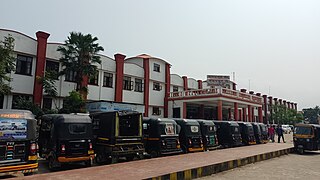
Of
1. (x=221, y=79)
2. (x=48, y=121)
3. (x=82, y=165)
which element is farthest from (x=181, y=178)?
(x=221, y=79)

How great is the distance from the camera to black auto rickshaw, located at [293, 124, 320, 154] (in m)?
18.3

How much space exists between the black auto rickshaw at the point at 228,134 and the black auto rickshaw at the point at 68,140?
11.4 m

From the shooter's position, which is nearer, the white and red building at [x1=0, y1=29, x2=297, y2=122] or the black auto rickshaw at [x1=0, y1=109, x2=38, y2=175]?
the black auto rickshaw at [x1=0, y1=109, x2=38, y2=175]

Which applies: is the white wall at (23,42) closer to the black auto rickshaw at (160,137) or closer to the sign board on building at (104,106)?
the sign board on building at (104,106)

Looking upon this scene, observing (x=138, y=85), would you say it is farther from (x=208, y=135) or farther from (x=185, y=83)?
(x=208, y=135)

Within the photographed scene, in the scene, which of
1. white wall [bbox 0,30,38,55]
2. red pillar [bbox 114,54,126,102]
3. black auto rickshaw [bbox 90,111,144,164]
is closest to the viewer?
black auto rickshaw [bbox 90,111,144,164]

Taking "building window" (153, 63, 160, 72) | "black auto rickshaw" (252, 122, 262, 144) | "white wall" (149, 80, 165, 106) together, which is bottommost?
"black auto rickshaw" (252, 122, 262, 144)

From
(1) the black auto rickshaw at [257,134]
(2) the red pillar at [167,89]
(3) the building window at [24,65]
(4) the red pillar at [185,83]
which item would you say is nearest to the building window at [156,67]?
(2) the red pillar at [167,89]

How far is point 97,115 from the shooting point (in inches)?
506

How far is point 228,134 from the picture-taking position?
1978 cm

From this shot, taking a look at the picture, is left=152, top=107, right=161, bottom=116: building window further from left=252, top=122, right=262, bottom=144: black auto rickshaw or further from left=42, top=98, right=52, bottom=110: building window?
left=42, top=98, right=52, bottom=110: building window

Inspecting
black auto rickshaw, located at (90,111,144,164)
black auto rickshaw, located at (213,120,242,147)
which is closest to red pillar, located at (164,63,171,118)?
black auto rickshaw, located at (213,120,242,147)

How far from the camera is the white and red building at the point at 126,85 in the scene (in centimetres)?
2128

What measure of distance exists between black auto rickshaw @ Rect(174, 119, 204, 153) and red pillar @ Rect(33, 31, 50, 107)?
12.2 metres
